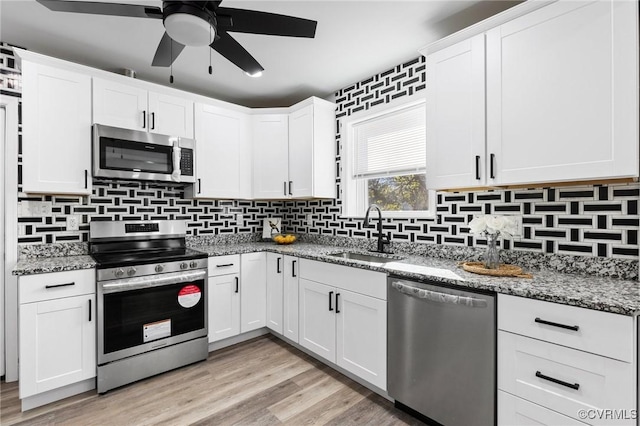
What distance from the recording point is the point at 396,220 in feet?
9.07

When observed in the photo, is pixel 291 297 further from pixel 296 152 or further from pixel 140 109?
pixel 140 109

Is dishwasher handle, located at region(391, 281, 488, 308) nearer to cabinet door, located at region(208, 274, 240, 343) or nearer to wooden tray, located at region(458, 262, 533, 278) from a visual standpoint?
wooden tray, located at region(458, 262, 533, 278)

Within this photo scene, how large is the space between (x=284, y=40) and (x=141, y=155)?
4.98 ft

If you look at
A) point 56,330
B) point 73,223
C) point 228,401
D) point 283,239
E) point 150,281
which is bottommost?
point 228,401

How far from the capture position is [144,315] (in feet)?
7.78

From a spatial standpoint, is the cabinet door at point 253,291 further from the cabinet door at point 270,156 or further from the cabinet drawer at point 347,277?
the cabinet door at point 270,156

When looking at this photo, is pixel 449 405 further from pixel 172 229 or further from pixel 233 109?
pixel 233 109

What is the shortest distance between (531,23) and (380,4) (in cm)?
85

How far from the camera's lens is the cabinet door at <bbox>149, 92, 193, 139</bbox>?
9.04ft

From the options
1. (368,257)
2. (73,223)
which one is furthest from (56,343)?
(368,257)

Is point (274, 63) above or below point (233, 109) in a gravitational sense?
above

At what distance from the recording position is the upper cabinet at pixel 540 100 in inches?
56.0

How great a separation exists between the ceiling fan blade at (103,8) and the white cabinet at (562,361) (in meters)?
2.16

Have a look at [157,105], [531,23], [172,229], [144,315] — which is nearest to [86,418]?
[144,315]
